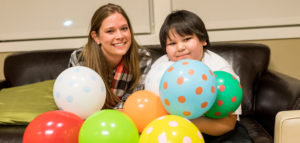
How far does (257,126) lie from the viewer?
1.62 meters

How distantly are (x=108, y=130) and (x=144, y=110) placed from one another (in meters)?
0.28

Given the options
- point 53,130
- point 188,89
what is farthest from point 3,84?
point 188,89

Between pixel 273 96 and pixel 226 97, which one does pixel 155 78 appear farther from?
pixel 273 96

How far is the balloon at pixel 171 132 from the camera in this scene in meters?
0.86

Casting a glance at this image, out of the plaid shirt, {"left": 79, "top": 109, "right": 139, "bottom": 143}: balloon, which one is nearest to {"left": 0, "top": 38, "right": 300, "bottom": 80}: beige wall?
the plaid shirt

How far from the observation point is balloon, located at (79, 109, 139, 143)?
0.90 m

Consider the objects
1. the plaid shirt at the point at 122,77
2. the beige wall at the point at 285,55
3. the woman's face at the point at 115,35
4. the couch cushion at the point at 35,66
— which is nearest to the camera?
the woman's face at the point at 115,35

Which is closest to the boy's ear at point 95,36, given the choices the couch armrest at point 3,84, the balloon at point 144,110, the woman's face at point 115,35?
the woman's face at point 115,35

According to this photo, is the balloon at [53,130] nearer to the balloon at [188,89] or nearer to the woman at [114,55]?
the balloon at [188,89]

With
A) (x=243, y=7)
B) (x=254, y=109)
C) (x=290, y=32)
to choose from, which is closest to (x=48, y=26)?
(x=243, y=7)

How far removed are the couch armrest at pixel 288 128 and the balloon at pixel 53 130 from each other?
2.75 feet

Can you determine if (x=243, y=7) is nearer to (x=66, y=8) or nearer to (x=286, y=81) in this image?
(x=286, y=81)

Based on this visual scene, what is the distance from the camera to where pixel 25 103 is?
5.06ft

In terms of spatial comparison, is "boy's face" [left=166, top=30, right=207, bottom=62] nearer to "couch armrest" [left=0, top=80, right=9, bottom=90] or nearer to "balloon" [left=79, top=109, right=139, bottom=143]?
"balloon" [left=79, top=109, right=139, bottom=143]
